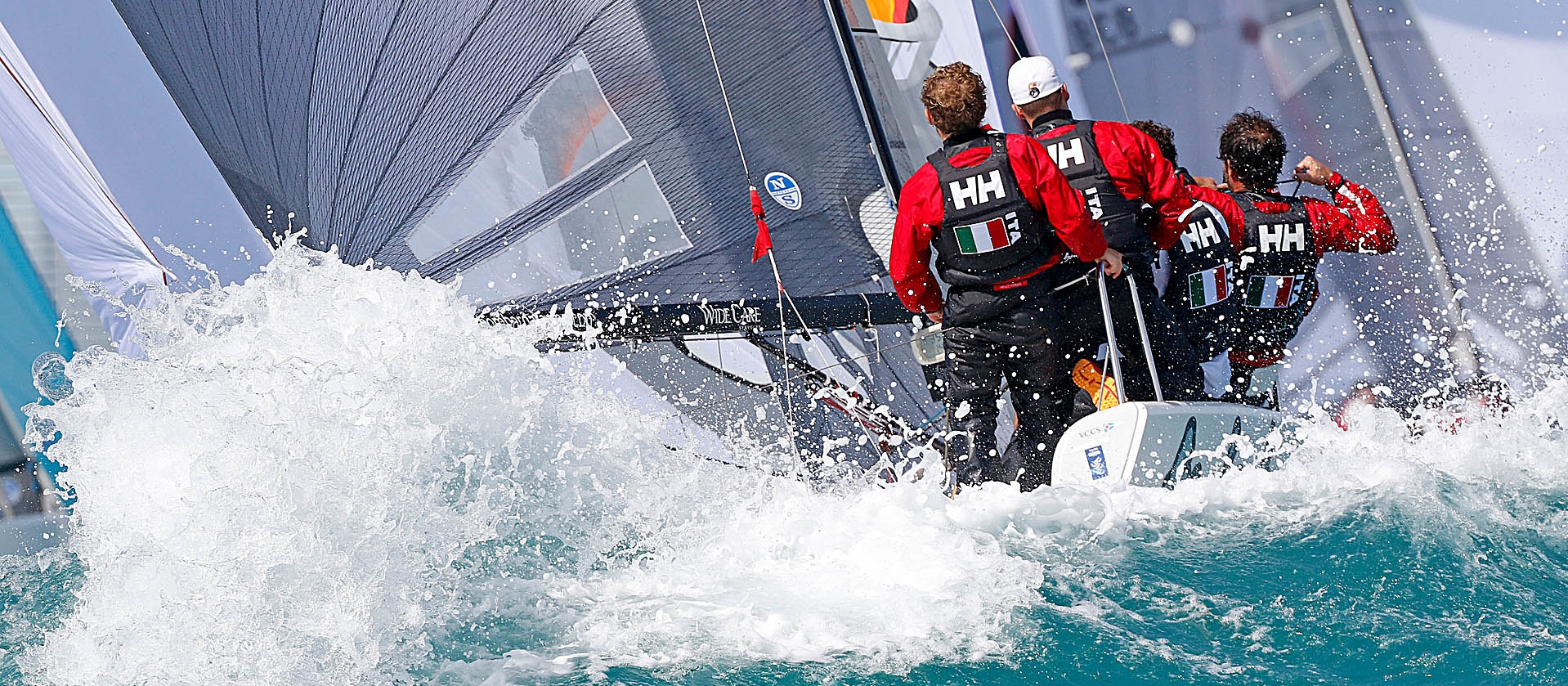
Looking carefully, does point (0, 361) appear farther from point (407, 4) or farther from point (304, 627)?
point (304, 627)

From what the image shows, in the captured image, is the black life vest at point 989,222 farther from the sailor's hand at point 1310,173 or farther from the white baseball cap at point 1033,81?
the sailor's hand at point 1310,173

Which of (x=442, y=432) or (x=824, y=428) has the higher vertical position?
(x=442, y=432)

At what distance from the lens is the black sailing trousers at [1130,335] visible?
2.32 meters

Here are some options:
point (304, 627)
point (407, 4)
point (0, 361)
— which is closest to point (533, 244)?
point (407, 4)

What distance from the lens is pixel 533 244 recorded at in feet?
11.2

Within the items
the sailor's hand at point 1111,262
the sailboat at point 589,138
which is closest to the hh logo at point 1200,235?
the sailor's hand at point 1111,262

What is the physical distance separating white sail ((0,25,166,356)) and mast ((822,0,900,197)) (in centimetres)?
208

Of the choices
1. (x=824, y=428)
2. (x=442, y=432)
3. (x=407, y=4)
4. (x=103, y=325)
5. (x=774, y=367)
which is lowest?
(x=824, y=428)

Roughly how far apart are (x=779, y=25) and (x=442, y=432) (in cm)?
189

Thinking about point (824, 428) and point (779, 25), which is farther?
point (824, 428)

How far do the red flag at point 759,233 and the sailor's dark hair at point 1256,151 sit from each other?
118 centimetres

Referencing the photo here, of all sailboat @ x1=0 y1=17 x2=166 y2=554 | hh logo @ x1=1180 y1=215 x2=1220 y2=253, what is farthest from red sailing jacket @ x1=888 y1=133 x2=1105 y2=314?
sailboat @ x1=0 y1=17 x2=166 y2=554

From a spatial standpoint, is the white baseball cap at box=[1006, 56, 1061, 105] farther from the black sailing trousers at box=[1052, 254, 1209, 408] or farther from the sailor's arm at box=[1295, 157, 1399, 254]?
the sailor's arm at box=[1295, 157, 1399, 254]

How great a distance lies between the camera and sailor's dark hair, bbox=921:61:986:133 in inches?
84.7
